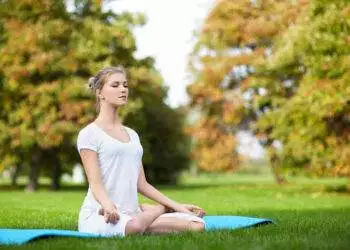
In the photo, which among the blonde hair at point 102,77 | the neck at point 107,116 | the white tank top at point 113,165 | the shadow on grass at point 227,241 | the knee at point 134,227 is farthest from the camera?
the neck at point 107,116

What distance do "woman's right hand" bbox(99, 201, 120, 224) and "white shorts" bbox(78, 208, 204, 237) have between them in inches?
5.2

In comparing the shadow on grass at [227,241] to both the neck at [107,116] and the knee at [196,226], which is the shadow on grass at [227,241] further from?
the neck at [107,116]

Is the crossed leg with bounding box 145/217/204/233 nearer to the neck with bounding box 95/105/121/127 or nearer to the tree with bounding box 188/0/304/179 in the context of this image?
the neck with bounding box 95/105/121/127

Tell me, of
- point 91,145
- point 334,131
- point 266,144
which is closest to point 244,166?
point 266,144

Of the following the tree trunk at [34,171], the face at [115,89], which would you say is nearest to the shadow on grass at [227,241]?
the face at [115,89]

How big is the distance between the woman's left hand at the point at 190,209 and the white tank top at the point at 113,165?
0.59 meters

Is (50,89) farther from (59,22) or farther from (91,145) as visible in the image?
(91,145)

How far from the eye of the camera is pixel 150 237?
320 inches

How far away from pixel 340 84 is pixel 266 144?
47.4 feet

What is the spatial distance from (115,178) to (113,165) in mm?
152

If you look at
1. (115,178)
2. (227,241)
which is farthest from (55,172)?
(227,241)

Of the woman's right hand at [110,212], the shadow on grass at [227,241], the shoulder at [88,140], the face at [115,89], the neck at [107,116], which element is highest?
the face at [115,89]

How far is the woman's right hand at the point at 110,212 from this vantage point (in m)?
8.03

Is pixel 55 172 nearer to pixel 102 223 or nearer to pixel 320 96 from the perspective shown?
pixel 320 96
